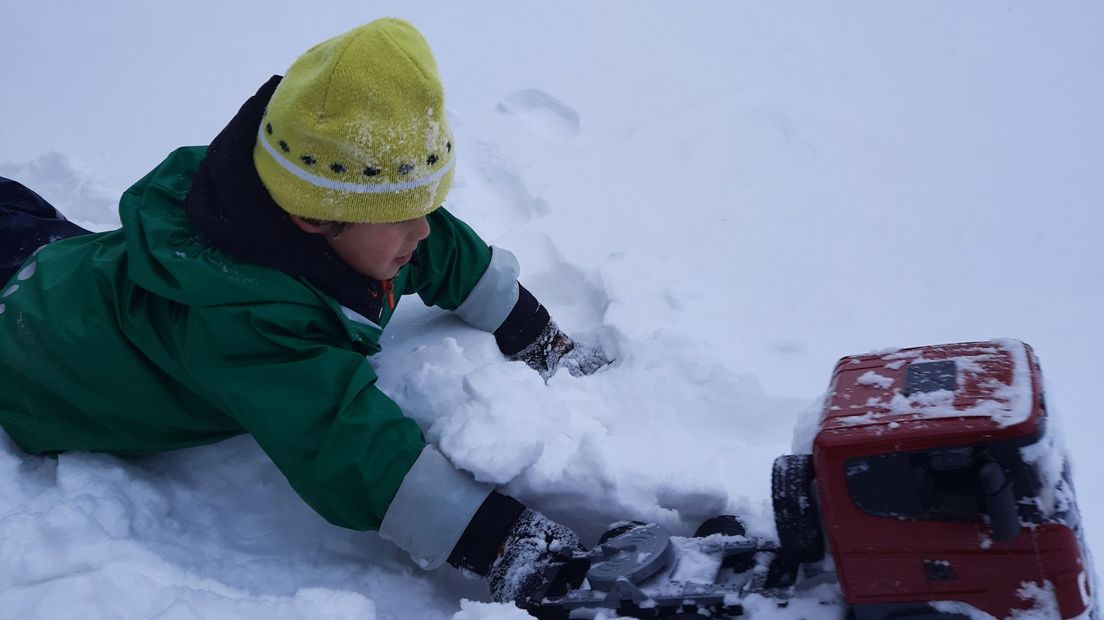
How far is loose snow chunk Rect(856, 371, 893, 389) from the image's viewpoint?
1272 mm

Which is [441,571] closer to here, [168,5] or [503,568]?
[503,568]

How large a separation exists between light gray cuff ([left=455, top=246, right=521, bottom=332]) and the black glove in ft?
2.01

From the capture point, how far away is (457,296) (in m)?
2.07

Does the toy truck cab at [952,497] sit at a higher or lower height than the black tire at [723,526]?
higher

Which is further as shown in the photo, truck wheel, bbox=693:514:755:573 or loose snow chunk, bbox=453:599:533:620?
truck wheel, bbox=693:514:755:573

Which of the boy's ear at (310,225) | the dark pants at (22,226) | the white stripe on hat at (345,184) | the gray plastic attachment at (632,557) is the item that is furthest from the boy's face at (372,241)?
the dark pants at (22,226)

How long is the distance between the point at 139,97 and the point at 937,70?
8.72ft

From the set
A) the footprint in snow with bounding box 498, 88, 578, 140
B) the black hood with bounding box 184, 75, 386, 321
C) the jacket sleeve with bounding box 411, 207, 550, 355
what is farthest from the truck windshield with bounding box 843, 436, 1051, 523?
the footprint in snow with bounding box 498, 88, 578, 140

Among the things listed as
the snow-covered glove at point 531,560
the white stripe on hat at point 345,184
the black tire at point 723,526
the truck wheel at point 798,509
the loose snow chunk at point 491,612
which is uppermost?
the white stripe on hat at point 345,184

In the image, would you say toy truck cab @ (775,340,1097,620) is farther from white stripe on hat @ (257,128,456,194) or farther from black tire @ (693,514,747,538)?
white stripe on hat @ (257,128,456,194)

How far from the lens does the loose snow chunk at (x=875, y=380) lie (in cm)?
127

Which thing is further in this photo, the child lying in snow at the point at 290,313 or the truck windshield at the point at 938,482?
the child lying in snow at the point at 290,313

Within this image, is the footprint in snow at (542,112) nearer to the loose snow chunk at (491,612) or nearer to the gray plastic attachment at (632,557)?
the gray plastic attachment at (632,557)

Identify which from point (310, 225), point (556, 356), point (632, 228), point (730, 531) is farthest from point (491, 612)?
point (632, 228)
